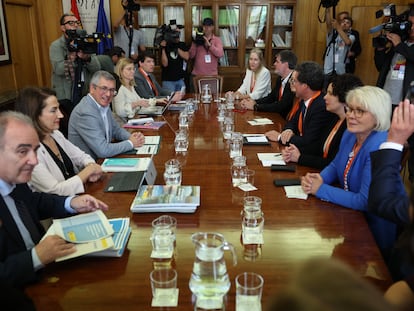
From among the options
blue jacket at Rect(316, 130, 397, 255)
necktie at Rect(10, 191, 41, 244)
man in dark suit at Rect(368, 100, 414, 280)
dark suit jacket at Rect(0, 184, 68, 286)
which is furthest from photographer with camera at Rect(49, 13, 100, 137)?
man in dark suit at Rect(368, 100, 414, 280)

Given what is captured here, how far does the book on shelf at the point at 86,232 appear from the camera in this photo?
136cm

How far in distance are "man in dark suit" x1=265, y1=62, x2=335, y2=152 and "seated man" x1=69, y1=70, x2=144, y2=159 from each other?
1.08m

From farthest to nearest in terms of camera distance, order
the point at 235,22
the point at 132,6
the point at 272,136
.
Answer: the point at 235,22 → the point at 132,6 → the point at 272,136

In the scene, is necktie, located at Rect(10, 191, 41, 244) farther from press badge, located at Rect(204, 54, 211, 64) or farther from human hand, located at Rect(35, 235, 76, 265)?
press badge, located at Rect(204, 54, 211, 64)

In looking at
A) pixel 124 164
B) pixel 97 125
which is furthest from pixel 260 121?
pixel 124 164

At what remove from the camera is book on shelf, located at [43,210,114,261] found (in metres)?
1.36

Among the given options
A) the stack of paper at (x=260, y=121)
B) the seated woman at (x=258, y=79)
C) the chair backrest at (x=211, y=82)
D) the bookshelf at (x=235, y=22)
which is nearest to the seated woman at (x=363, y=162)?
the stack of paper at (x=260, y=121)

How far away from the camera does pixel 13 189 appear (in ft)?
4.89

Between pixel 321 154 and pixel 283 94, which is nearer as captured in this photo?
pixel 321 154

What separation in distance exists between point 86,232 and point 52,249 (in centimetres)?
18

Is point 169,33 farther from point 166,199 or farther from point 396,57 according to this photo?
point 166,199

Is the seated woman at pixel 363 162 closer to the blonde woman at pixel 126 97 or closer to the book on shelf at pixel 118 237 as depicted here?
the book on shelf at pixel 118 237

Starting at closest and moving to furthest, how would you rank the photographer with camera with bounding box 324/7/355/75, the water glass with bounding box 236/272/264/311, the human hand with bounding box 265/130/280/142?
the water glass with bounding box 236/272/264/311 < the human hand with bounding box 265/130/280/142 < the photographer with camera with bounding box 324/7/355/75

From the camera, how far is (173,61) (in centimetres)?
566
